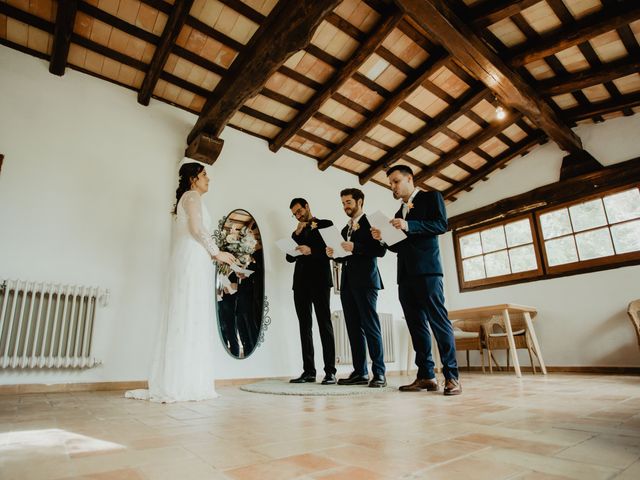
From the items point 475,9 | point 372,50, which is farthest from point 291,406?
point 475,9

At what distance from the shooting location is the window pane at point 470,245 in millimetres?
5949

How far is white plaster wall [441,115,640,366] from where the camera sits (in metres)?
4.31

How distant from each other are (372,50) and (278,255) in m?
2.24

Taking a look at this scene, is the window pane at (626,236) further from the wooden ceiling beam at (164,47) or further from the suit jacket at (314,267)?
Answer: the wooden ceiling beam at (164,47)

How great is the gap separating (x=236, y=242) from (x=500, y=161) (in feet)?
13.8

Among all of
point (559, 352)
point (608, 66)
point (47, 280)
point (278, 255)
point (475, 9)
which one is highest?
point (475, 9)

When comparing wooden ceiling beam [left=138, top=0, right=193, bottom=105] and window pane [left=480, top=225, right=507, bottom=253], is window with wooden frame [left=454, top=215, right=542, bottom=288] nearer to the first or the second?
window pane [left=480, top=225, right=507, bottom=253]

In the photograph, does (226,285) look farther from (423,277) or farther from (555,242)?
(555,242)

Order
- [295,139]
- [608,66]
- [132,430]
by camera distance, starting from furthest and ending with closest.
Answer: [295,139] → [608,66] → [132,430]

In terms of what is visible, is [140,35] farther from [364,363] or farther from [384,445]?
[384,445]

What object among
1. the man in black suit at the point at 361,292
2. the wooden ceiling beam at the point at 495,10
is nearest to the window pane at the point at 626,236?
the wooden ceiling beam at the point at 495,10

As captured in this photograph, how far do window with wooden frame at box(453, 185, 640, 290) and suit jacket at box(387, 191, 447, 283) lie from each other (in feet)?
11.3

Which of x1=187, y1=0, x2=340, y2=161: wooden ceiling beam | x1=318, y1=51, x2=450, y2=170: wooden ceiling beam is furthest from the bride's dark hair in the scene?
x1=318, y1=51, x2=450, y2=170: wooden ceiling beam

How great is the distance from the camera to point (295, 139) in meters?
4.64
